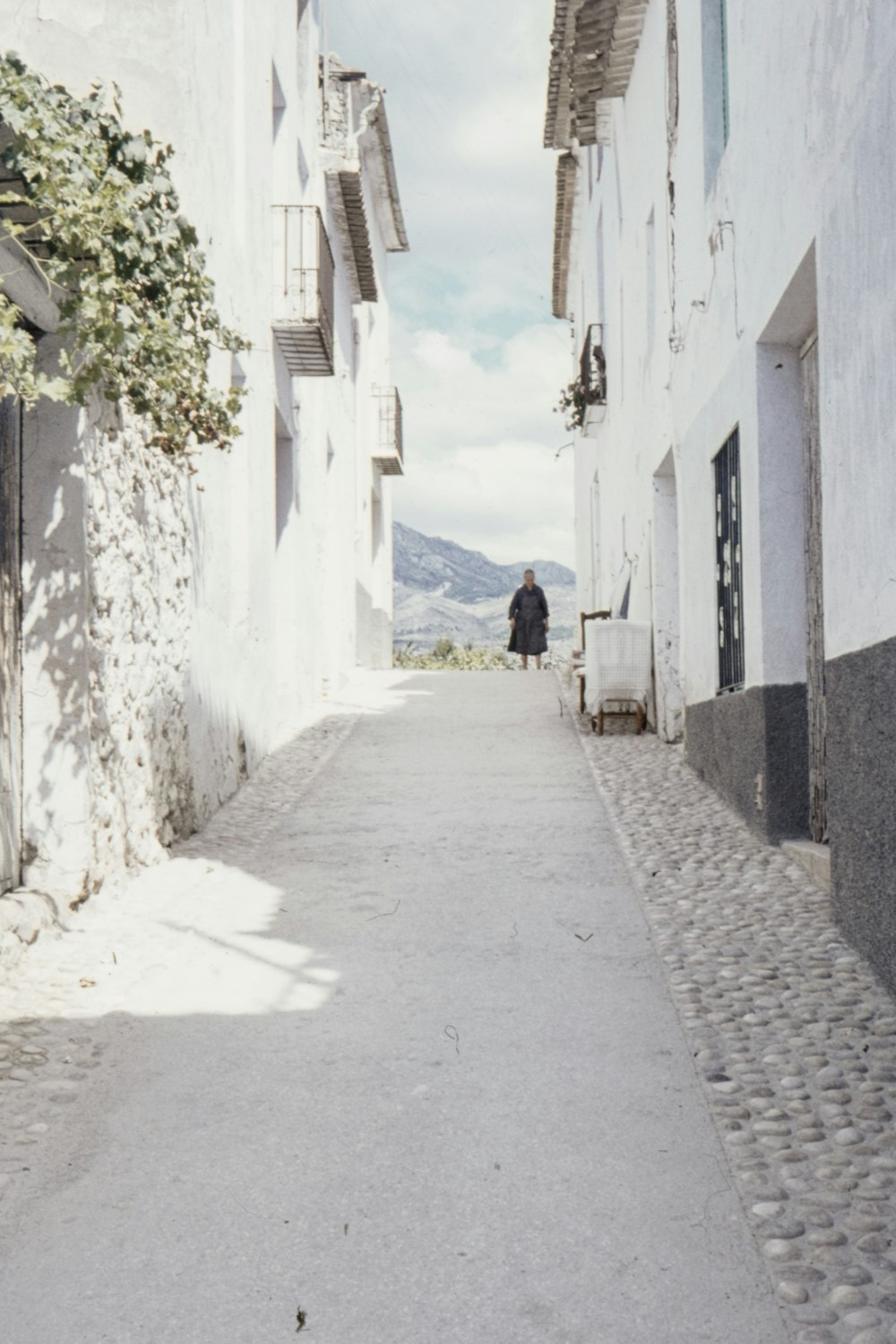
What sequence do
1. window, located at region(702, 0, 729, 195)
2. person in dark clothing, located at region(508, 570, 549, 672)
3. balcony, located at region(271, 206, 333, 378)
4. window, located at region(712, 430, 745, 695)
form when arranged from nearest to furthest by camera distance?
1. window, located at region(712, 430, 745, 695)
2. window, located at region(702, 0, 729, 195)
3. balcony, located at region(271, 206, 333, 378)
4. person in dark clothing, located at region(508, 570, 549, 672)

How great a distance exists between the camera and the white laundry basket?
1241 cm

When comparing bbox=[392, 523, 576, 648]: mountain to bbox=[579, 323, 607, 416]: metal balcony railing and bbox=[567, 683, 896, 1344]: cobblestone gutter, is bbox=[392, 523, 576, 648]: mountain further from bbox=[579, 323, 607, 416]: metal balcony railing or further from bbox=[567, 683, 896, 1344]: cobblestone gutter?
bbox=[567, 683, 896, 1344]: cobblestone gutter

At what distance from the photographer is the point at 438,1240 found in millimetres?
3180

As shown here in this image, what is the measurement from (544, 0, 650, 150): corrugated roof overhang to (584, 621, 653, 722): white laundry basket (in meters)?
5.30

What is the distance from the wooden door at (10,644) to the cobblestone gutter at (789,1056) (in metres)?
2.86

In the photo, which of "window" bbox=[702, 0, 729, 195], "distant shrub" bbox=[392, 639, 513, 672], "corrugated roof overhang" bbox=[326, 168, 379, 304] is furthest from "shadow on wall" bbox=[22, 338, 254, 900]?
"distant shrub" bbox=[392, 639, 513, 672]

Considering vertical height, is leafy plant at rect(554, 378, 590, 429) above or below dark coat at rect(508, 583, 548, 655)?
above

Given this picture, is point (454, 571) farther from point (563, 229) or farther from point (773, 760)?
point (773, 760)

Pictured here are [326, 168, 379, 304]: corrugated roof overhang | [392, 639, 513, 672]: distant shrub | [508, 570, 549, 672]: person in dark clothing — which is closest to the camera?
[326, 168, 379, 304]: corrugated roof overhang

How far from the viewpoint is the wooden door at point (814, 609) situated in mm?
7207

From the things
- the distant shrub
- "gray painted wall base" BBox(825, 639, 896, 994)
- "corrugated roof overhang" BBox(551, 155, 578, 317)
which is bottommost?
"gray painted wall base" BBox(825, 639, 896, 994)

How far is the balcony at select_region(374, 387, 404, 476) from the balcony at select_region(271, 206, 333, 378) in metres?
9.31

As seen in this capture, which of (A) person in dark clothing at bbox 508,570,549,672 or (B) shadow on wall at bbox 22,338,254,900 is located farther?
(A) person in dark clothing at bbox 508,570,549,672

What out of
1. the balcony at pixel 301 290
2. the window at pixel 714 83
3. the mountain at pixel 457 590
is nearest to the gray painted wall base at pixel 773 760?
the window at pixel 714 83
